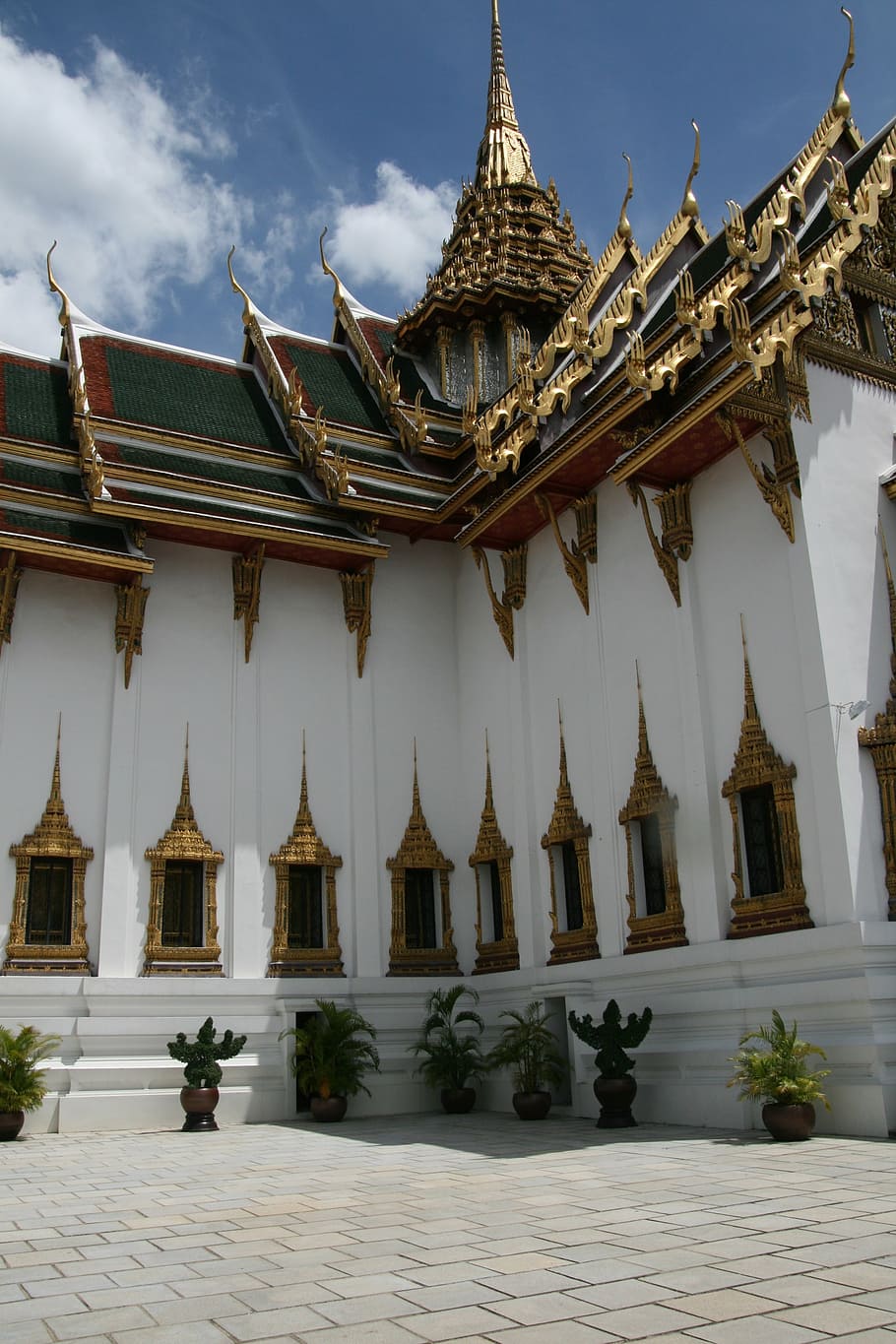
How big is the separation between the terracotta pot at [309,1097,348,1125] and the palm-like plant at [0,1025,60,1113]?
95.5 inches

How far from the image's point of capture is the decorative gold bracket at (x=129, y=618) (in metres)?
11.6

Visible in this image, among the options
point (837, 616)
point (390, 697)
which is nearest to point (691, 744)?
point (837, 616)

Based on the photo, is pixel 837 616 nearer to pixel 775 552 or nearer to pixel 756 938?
pixel 775 552

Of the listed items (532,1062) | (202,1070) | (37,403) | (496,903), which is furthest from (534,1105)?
(37,403)

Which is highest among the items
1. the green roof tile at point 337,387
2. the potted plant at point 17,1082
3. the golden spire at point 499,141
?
the golden spire at point 499,141

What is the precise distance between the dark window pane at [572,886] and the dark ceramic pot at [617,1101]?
2.07 meters

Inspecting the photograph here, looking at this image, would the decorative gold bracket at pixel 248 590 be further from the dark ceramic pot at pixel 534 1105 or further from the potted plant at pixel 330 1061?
the dark ceramic pot at pixel 534 1105

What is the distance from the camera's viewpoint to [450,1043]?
11359 millimetres

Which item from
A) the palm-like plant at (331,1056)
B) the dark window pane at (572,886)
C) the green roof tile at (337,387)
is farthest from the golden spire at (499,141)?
the palm-like plant at (331,1056)

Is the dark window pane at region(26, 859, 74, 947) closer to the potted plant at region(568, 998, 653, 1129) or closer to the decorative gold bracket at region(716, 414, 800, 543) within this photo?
the potted plant at region(568, 998, 653, 1129)

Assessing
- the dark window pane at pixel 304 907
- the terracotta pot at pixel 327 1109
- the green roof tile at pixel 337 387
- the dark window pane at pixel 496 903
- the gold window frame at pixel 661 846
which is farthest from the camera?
the green roof tile at pixel 337 387

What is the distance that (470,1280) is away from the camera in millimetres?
3850

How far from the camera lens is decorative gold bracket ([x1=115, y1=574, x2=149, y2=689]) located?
11633mm

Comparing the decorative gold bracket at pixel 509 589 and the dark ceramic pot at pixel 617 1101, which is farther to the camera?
the decorative gold bracket at pixel 509 589
